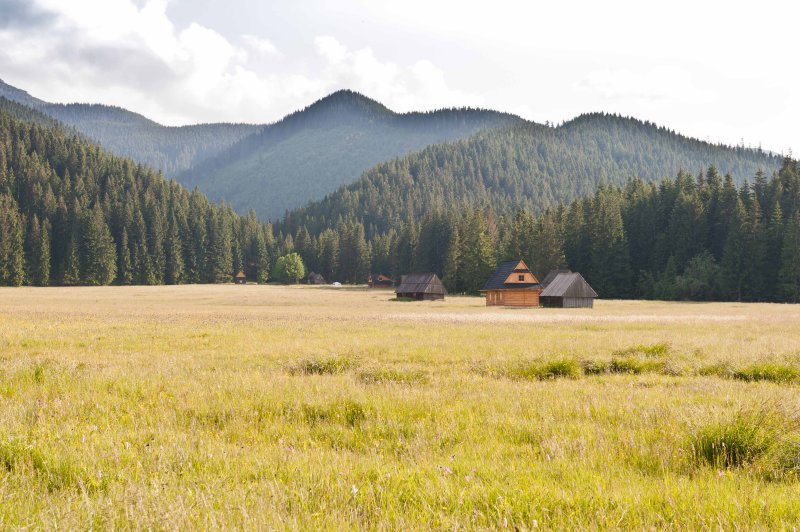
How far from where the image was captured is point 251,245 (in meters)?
178

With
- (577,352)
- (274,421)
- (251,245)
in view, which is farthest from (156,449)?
(251,245)

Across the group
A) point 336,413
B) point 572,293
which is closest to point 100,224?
point 572,293

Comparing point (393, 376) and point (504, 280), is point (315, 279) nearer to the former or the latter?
point (504, 280)

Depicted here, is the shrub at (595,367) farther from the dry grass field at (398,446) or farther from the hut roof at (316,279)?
the hut roof at (316,279)

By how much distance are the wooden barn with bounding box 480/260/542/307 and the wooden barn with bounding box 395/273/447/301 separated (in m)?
13.7

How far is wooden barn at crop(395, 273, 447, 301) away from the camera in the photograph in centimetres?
8569

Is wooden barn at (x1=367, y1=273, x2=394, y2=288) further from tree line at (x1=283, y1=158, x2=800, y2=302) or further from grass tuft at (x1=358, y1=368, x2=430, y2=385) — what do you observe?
grass tuft at (x1=358, y1=368, x2=430, y2=385)

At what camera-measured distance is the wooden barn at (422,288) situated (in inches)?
3374

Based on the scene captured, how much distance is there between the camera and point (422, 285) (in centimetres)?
8638

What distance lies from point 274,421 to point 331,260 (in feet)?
528

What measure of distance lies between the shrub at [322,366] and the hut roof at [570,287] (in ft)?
193

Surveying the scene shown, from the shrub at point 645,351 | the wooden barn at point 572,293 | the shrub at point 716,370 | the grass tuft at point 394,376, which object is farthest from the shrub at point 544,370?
the wooden barn at point 572,293

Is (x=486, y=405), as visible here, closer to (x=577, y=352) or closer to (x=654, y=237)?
(x=577, y=352)

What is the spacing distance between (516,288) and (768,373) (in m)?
61.9
